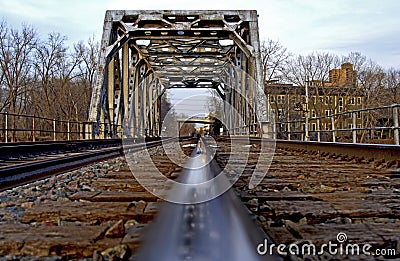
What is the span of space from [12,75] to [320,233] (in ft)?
109

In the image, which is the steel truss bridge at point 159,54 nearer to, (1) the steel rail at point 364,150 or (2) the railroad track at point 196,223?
(1) the steel rail at point 364,150

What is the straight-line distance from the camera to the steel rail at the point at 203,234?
1201 millimetres

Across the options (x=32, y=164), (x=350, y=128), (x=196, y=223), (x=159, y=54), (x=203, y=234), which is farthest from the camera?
(x=159, y=54)

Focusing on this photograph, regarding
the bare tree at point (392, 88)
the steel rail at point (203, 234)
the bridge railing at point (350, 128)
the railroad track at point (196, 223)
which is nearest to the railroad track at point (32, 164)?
the railroad track at point (196, 223)

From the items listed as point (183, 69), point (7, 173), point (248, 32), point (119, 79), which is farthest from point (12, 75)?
point (7, 173)

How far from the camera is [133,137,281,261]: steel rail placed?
1.20 metres

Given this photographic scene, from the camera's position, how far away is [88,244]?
47.2 inches

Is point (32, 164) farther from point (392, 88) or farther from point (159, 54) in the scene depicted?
point (392, 88)

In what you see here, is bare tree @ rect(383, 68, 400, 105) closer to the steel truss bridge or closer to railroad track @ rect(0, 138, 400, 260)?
the steel truss bridge

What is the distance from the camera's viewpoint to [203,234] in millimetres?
1501

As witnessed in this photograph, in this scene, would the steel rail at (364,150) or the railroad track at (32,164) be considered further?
the steel rail at (364,150)

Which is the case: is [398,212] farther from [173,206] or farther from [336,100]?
[336,100]

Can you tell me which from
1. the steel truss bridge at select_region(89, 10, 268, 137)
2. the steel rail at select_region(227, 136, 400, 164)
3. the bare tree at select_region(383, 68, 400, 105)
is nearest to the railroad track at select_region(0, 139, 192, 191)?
the steel rail at select_region(227, 136, 400, 164)

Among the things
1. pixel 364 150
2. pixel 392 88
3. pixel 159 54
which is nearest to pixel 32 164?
pixel 364 150
